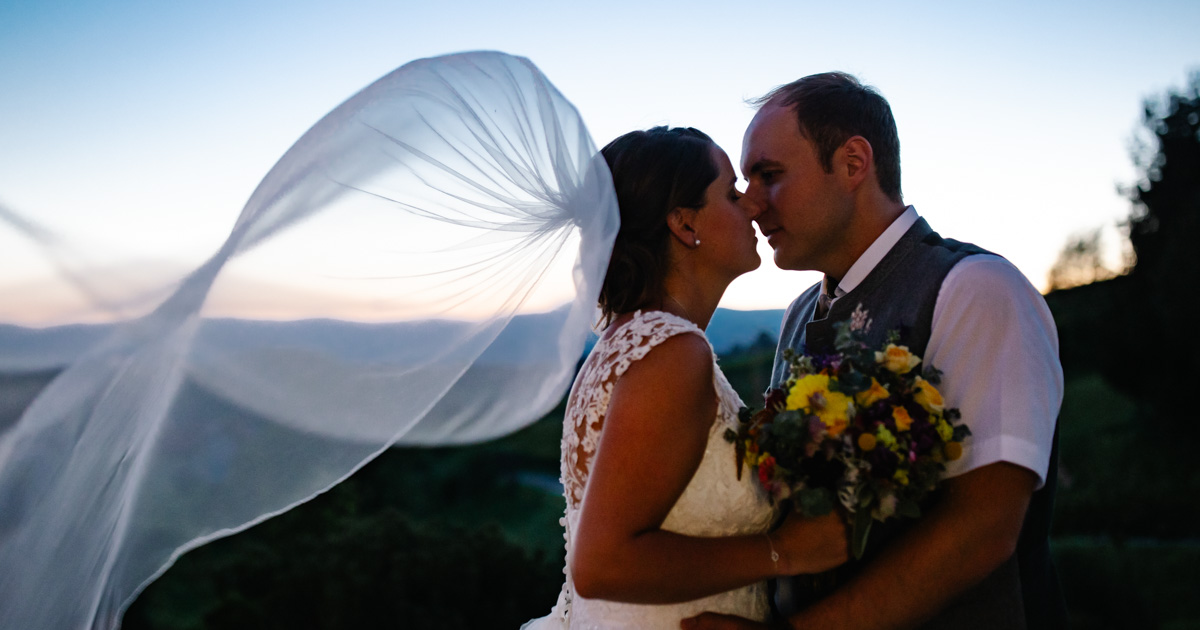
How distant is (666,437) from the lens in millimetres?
2389

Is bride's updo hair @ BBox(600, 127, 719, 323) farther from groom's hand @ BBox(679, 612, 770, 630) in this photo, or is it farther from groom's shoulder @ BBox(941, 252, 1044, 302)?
groom's hand @ BBox(679, 612, 770, 630)

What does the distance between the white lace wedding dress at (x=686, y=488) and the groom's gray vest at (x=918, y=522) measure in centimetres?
41

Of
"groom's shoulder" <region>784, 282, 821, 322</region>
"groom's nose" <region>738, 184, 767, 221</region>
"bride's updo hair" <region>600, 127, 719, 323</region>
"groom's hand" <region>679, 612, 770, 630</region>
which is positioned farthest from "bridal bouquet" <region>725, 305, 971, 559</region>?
"groom's shoulder" <region>784, 282, 821, 322</region>

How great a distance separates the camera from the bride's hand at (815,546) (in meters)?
2.53

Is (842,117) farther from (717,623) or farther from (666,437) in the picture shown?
(717,623)

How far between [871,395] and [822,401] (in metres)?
0.13

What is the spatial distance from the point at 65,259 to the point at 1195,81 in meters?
13.6

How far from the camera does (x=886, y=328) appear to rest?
9.71 ft

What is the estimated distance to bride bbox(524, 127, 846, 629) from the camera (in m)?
2.34

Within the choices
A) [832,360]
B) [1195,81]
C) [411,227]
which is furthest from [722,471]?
[1195,81]

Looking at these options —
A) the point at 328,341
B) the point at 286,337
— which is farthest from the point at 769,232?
the point at 286,337

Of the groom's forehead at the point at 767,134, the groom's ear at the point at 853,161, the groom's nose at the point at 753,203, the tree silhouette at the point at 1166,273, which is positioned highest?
the groom's forehead at the point at 767,134

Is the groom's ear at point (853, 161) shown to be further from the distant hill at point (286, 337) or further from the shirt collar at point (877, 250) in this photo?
the distant hill at point (286, 337)

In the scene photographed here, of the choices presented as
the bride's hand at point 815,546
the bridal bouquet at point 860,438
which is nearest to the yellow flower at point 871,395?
the bridal bouquet at point 860,438
